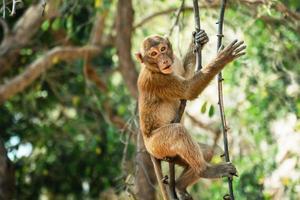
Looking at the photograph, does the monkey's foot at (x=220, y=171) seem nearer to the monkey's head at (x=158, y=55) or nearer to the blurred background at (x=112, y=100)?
the monkey's head at (x=158, y=55)

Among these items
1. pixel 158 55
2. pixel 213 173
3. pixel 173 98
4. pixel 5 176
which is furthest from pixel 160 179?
pixel 5 176

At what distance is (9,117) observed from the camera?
10.8 metres

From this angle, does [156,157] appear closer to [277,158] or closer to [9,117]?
[277,158]

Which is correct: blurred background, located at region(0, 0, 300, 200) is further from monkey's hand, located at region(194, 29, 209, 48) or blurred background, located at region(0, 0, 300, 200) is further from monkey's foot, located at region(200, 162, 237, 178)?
monkey's foot, located at region(200, 162, 237, 178)

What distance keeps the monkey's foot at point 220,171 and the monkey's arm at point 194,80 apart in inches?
26.3

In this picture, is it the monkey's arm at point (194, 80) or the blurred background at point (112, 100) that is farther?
the blurred background at point (112, 100)

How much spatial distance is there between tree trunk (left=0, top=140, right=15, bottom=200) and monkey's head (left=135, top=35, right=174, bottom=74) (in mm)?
2382

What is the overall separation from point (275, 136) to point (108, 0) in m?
3.28

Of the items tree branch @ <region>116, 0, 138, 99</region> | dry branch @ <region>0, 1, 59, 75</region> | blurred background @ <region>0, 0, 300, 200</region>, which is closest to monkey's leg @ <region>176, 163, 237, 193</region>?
blurred background @ <region>0, 0, 300, 200</region>

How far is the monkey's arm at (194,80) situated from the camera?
491 cm

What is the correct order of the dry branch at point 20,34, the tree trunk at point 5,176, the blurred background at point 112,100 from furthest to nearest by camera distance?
the dry branch at point 20,34 < the blurred background at point 112,100 < the tree trunk at point 5,176

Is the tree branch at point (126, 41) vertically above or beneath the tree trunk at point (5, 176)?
above

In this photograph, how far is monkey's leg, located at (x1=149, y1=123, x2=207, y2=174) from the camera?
16.7ft

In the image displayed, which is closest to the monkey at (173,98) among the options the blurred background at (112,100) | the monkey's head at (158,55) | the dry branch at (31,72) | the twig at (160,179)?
the monkey's head at (158,55)
